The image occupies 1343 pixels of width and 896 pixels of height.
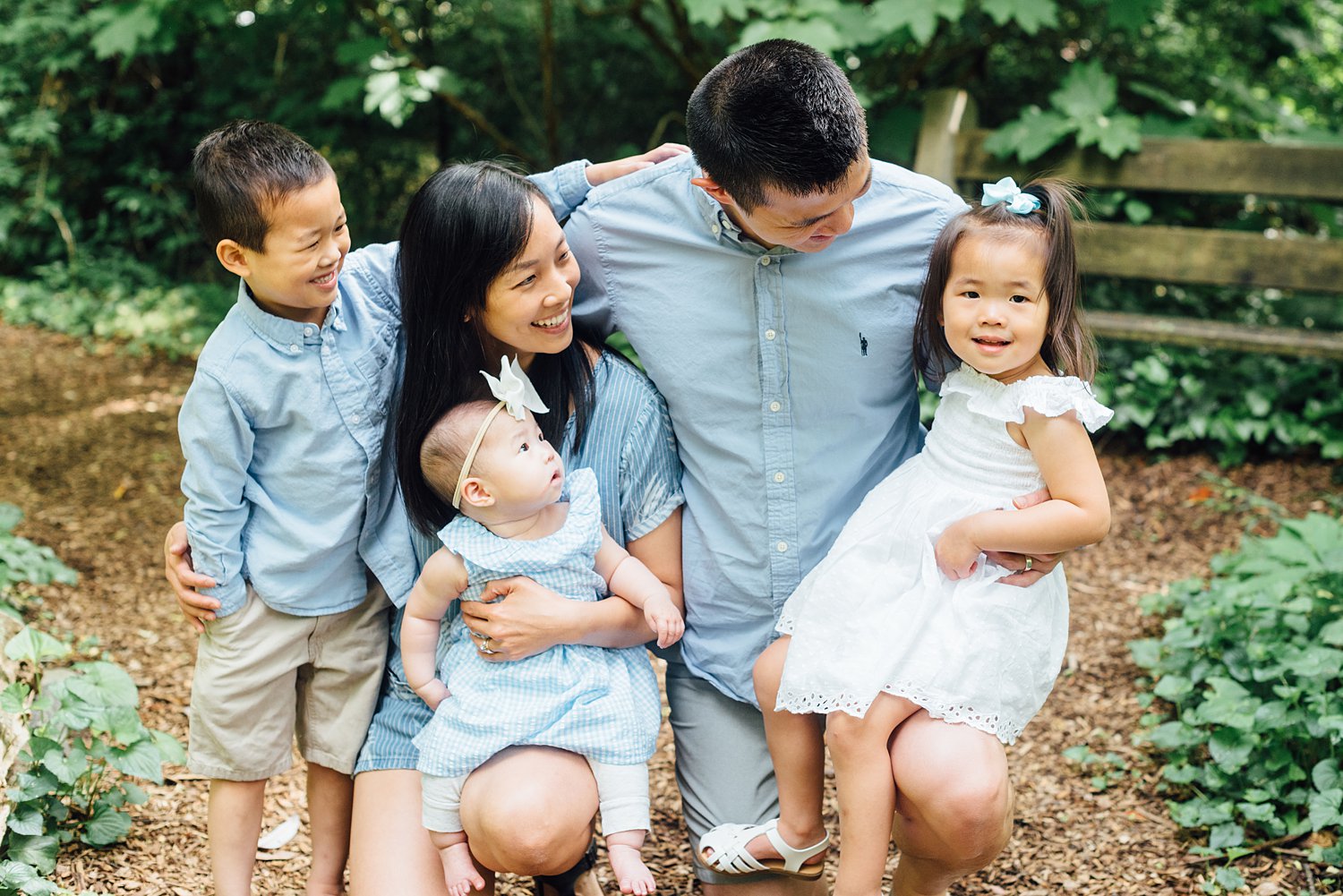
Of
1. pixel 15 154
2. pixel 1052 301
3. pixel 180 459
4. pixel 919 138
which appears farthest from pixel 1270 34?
pixel 15 154

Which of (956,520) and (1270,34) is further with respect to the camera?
(1270,34)

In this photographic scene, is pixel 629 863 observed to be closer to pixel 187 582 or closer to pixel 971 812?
pixel 971 812

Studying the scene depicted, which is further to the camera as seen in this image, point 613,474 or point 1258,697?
point 1258,697

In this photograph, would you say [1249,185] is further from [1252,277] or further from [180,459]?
[180,459]

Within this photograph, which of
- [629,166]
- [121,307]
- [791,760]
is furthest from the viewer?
[121,307]

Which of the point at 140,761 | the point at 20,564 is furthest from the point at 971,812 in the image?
the point at 20,564

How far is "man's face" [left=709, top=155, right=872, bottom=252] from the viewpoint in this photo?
1935 mm

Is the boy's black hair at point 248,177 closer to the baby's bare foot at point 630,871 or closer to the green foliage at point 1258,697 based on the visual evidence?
the baby's bare foot at point 630,871

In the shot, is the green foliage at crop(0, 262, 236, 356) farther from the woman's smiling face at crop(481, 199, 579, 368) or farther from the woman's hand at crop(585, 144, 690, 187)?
the woman's smiling face at crop(481, 199, 579, 368)

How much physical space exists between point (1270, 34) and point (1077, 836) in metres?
4.73

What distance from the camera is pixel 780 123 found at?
1904mm

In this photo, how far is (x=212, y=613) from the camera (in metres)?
2.10

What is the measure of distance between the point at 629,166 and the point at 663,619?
2.87 feet

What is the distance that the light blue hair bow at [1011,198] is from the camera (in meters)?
1.97
